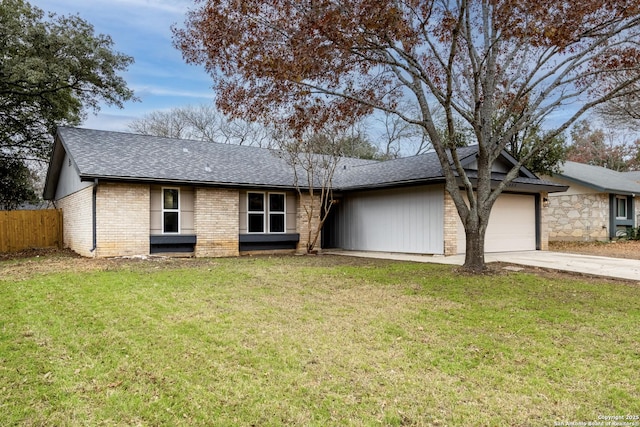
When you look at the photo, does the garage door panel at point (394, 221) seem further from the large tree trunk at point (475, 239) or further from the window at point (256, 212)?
the window at point (256, 212)

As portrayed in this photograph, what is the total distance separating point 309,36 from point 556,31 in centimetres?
461

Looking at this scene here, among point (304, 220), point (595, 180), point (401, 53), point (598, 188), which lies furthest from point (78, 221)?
point (595, 180)

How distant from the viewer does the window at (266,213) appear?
48.1 ft

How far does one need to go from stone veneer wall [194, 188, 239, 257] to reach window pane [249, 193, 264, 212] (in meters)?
0.73

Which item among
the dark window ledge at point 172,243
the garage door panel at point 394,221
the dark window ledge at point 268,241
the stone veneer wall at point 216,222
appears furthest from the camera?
the dark window ledge at point 268,241

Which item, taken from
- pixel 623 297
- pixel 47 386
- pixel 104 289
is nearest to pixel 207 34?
pixel 104 289

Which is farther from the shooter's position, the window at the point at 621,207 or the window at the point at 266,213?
the window at the point at 621,207

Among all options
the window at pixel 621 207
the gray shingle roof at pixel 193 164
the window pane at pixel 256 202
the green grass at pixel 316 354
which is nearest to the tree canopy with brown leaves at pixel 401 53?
the gray shingle roof at pixel 193 164

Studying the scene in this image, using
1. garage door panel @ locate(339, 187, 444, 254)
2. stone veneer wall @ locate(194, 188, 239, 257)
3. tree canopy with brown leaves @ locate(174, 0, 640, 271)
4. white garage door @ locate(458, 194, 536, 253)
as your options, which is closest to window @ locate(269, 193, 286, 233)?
stone veneer wall @ locate(194, 188, 239, 257)

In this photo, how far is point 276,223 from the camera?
1512 centimetres

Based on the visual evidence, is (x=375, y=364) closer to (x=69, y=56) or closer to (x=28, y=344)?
(x=28, y=344)

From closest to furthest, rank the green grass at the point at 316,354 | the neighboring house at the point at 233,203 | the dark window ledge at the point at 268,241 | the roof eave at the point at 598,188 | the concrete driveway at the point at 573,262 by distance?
the green grass at the point at 316,354 → the concrete driveway at the point at 573,262 → the neighboring house at the point at 233,203 → the dark window ledge at the point at 268,241 → the roof eave at the point at 598,188

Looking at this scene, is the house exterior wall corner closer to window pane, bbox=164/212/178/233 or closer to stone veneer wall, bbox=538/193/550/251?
stone veneer wall, bbox=538/193/550/251

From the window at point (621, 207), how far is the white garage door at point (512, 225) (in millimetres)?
8608
